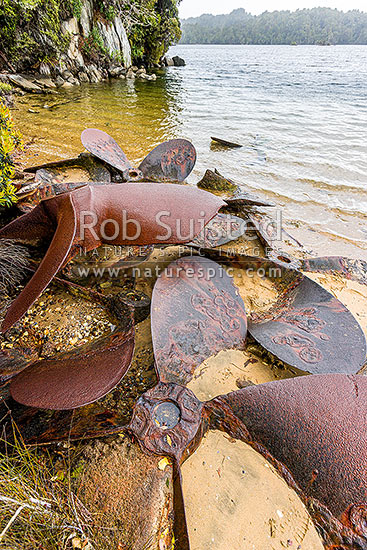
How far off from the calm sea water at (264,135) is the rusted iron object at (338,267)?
0.48 meters

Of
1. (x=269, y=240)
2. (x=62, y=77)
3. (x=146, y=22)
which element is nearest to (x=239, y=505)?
(x=269, y=240)

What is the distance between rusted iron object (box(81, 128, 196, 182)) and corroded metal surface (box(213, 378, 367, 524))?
365 cm

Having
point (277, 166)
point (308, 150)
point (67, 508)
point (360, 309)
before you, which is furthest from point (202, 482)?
point (308, 150)

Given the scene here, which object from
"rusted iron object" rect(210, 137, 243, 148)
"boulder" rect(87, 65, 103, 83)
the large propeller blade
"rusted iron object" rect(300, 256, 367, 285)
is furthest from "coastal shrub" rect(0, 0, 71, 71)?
"rusted iron object" rect(300, 256, 367, 285)

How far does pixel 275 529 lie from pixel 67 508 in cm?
95

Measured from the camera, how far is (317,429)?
123 cm

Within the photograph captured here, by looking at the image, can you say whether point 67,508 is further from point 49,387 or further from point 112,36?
point 112,36

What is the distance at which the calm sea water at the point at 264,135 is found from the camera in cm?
463

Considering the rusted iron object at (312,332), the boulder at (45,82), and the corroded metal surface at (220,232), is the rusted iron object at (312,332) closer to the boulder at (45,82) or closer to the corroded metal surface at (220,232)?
the corroded metal surface at (220,232)

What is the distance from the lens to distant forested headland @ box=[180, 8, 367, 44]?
93.6m

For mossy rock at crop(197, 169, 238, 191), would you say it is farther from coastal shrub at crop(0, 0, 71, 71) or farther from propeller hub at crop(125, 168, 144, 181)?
coastal shrub at crop(0, 0, 71, 71)

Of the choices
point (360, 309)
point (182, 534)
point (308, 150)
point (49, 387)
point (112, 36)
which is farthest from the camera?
point (112, 36)

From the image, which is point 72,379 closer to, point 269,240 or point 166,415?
point 166,415

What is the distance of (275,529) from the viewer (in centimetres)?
134
